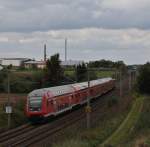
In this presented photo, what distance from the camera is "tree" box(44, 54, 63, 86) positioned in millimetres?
81438

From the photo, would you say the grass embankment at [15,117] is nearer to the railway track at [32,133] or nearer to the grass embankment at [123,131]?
the railway track at [32,133]

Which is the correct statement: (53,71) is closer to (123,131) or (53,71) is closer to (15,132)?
(15,132)

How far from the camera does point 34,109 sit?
5378cm

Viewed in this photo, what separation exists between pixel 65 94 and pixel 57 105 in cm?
421

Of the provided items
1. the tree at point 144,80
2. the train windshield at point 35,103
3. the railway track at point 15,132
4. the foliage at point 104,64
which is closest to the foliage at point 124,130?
the train windshield at point 35,103

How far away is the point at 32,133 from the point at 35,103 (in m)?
6.33

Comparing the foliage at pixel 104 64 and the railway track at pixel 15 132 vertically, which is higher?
the foliage at pixel 104 64

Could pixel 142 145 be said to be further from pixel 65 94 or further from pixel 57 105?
pixel 65 94

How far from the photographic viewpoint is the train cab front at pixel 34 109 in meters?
53.4

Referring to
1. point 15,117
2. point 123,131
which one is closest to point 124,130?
point 123,131

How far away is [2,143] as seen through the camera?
4156 centimetres

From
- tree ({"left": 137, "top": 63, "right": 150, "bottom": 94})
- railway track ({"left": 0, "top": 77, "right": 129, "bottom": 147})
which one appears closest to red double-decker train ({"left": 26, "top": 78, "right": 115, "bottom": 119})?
railway track ({"left": 0, "top": 77, "right": 129, "bottom": 147})

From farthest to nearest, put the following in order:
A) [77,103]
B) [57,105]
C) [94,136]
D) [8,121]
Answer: [77,103]
[57,105]
[8,121]
[94,136]

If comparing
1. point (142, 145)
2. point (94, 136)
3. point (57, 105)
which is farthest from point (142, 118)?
point (142, 145)
